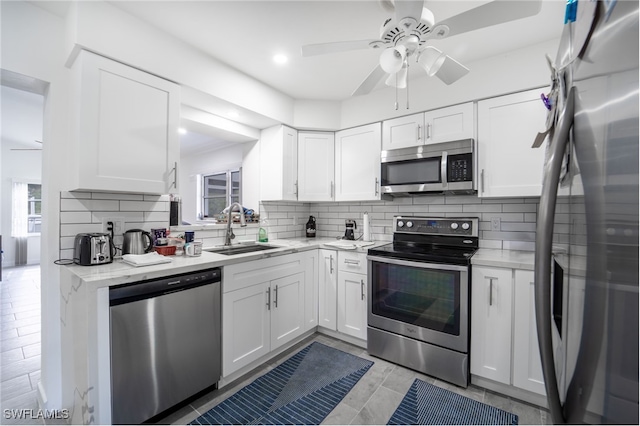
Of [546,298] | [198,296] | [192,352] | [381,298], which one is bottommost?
[192,352]

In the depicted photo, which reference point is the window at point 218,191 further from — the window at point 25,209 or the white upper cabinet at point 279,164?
the window at point 25,209

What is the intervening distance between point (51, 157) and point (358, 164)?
244 centimetres

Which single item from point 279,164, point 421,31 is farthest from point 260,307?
point 421,31

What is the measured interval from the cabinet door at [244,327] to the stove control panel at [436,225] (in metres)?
1.51

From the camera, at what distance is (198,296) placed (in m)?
1.75

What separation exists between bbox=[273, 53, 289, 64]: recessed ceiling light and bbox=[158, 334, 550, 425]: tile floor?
8.20 ft

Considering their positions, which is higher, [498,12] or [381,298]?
[498,12]

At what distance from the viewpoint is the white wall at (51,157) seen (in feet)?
5.46

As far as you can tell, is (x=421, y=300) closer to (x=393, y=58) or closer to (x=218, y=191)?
(x=393, y=58)

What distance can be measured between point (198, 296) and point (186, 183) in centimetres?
473

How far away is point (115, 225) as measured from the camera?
6.37 feet

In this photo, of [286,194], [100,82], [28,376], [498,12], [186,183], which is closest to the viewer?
[498,12]

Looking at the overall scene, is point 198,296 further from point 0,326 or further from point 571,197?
point 0,326

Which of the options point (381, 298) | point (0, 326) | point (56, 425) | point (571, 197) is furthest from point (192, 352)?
point (0, 326)
